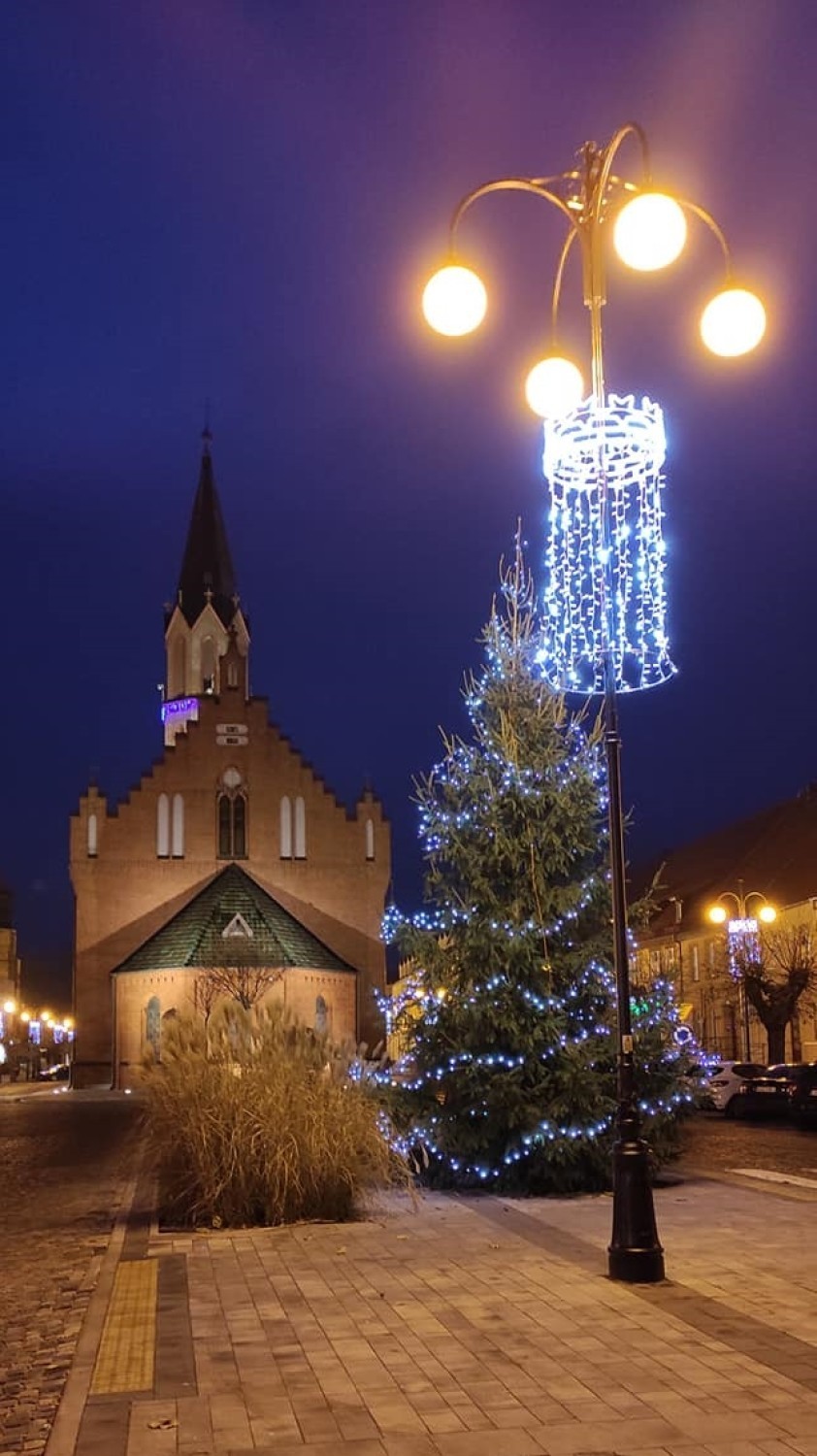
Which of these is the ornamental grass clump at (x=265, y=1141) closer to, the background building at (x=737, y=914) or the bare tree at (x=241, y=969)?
the background building at (x=737, y=914)

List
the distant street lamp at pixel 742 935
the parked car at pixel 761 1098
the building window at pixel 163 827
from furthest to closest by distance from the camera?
1. the building window at pixel 163 827
2. the distant street lamp at pixel 742 935
3. the parked car at pixel 761 1098

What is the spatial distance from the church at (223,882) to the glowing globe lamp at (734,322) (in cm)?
4338

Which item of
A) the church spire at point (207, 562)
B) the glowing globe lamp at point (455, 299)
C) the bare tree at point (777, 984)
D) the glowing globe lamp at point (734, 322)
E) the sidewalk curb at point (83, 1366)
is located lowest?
the sidewalk curb at point (83, 1366)

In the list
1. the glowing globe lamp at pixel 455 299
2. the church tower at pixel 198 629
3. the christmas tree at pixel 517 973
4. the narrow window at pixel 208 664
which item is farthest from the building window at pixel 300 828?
the glowing globe lamp at pixel 455 299

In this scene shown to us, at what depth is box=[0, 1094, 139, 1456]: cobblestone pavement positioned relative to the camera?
713 centimetres

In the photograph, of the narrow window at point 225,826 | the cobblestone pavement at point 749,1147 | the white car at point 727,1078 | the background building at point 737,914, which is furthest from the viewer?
the narrow window at point 225,826

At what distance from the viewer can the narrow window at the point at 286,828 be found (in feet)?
186

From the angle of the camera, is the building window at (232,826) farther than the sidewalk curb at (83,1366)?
Yes

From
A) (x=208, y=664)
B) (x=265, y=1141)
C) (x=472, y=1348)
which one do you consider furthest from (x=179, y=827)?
(x=472, y=1348)

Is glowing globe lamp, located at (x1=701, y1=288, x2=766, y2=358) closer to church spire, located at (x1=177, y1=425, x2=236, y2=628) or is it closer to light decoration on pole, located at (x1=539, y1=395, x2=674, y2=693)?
light decoration on pole, located at (x1=539, y1=395, x2=674, y2=693)

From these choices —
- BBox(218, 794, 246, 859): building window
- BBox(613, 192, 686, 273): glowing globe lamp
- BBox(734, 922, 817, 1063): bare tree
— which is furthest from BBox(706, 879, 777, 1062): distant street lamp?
BBox(613, 192, 686, 273): glowing globe lamp

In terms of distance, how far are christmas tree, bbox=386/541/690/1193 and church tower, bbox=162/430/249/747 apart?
1864 inches

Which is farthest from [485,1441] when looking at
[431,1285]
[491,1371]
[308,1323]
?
[431,1285]

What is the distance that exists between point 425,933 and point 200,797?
1622 inches
